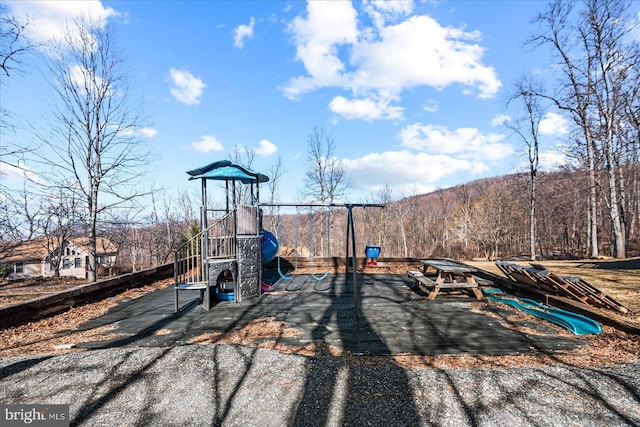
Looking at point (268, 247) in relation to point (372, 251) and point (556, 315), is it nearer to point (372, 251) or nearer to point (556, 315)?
point (372, 251)

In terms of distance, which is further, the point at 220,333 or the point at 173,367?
the point at 220,333

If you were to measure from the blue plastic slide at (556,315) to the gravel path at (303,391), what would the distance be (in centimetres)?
140

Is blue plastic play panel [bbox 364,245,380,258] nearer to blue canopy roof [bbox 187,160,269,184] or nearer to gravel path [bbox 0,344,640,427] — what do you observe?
blue canopy roof [bbox 187,160,269,184]

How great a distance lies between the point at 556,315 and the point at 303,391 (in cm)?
476

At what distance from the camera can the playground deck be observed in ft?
13.6

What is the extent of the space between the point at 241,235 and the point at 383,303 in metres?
3.53

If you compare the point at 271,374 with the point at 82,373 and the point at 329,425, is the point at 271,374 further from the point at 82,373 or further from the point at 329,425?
the point at 82,373

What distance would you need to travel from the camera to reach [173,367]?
11.0ft

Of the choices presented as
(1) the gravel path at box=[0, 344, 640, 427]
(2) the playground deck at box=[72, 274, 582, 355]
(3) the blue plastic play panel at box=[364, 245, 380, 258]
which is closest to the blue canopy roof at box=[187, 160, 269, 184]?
(2) the playground deck at box=[72, 274, 582, 355]

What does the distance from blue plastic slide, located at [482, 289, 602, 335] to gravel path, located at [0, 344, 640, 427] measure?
1.40 meters

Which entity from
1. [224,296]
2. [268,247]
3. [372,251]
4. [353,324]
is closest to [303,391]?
[353,324]

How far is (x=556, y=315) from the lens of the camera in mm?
5105

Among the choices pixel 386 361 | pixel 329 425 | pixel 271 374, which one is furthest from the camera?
pixel 386 361

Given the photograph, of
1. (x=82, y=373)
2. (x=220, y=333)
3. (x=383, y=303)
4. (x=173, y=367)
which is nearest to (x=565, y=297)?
(x=383, y=303)
